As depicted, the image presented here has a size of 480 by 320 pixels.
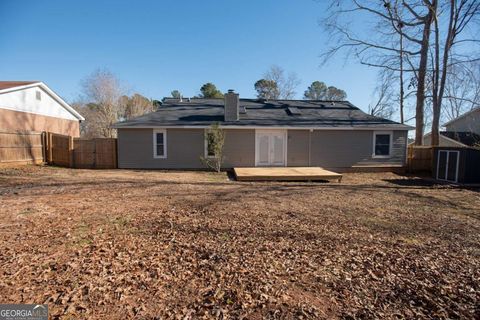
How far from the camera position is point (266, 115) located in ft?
50.8

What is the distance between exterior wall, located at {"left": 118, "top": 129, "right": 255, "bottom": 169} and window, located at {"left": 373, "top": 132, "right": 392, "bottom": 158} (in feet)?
24.5

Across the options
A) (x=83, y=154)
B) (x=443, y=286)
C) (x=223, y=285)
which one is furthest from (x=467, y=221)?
(x=83, y=154)

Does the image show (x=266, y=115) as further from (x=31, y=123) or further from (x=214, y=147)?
(x=31, y=123)

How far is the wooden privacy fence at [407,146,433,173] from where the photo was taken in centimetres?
1515

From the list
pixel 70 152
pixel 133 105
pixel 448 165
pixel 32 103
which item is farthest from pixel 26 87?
pixel 448 165

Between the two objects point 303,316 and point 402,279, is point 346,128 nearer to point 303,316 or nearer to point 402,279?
point 402,279

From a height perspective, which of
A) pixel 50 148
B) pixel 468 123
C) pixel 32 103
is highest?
pixel 468 123

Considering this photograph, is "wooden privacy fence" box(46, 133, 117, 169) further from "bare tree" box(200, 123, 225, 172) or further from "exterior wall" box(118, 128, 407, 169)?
"bare tree" box(200, 123, 225, 172)

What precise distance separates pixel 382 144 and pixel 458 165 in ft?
11.8

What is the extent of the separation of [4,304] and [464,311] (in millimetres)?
4343

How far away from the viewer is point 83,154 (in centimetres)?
1402

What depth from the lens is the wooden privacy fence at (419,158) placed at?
15.1 meters

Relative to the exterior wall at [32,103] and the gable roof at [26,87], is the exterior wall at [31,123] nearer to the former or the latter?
the exterior wall at [32,103]

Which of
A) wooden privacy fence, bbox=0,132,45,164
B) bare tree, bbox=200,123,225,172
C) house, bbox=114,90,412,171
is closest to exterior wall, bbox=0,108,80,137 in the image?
wooden privacy fence, bbox=0,132,45,164
